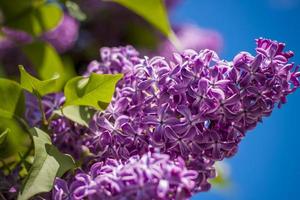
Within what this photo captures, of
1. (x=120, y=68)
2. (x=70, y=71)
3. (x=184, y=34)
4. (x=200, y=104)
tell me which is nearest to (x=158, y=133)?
(x=200, y=104)

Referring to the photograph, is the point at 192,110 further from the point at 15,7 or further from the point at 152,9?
the point at 15,7

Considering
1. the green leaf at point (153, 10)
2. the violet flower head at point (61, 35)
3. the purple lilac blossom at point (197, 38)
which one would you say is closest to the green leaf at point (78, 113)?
the green leaf at point (153, 10)

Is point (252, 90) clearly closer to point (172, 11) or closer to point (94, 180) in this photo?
point (94, 180)

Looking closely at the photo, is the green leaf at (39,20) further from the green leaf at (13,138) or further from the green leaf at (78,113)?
the green leaf at (78,113)

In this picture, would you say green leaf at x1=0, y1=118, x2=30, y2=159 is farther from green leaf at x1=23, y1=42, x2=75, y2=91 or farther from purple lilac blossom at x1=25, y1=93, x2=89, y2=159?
green leaf at x1=23, y1=42, x2=75, y2=91

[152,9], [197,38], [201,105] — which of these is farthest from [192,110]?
[197,38]

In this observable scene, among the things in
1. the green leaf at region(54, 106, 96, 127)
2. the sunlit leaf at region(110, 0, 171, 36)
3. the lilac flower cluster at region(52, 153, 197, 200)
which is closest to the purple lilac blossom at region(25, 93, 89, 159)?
the green leaf at region(54, 106, 96, 127)
